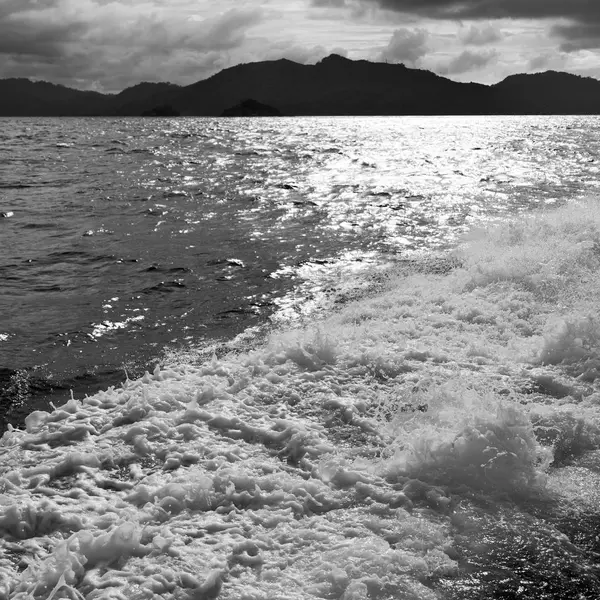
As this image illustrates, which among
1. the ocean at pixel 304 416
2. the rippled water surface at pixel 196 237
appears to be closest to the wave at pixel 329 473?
the ocean at pixel 304 416

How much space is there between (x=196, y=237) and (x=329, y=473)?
Answer: 15427 mm

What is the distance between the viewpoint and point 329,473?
279 inches

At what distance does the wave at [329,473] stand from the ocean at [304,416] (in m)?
0.03

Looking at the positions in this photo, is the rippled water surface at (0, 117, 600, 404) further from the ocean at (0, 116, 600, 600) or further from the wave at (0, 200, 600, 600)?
the wave at (0, 200, 600, 600)

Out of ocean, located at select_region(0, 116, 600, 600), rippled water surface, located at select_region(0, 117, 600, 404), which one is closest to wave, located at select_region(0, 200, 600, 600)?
ocean, located at select_region(0, 116, 600, 600)

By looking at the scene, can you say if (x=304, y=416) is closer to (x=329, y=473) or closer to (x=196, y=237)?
(x=329, y=473)

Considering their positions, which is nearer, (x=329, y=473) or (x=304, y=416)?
(x=329, y=473)

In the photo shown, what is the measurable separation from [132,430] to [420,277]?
9.31m

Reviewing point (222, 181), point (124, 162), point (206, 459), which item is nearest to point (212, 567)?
point (206, 459)

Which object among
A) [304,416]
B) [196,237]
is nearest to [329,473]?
[304,416]

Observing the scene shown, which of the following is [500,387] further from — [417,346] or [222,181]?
[222,181]

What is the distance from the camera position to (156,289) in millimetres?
15242

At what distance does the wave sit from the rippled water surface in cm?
277

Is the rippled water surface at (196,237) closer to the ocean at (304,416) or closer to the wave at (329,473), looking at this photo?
the ocean at (304,416)
